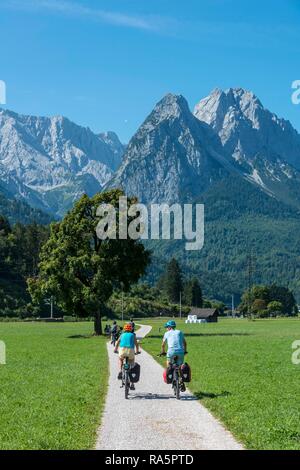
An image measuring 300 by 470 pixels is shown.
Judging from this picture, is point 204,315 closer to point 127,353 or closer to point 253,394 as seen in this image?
point 253,394

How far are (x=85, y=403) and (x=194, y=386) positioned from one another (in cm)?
585

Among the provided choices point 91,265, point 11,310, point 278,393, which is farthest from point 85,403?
point 11,310

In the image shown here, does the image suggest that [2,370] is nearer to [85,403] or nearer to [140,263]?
[85,403]

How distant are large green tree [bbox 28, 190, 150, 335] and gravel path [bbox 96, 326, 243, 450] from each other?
128 ft

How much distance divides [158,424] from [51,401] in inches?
222

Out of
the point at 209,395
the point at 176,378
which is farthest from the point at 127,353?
the point at 209,395

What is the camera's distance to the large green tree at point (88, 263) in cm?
6275

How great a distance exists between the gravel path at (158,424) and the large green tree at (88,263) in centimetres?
3895

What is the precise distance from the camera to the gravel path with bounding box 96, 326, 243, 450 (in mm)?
13914

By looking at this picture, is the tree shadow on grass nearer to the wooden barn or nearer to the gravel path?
the gravel path

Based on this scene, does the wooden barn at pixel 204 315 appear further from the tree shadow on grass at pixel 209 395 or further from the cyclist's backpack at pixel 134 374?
the cyclist's backpack at pixel 134 374

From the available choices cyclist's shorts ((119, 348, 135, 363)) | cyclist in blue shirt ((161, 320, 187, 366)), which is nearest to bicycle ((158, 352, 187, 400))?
cyclist in blue shirt ((161, 320, 187, 366))

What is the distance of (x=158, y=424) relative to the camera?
16.4 metres

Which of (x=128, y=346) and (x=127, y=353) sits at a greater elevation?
(x=128, y=346)
